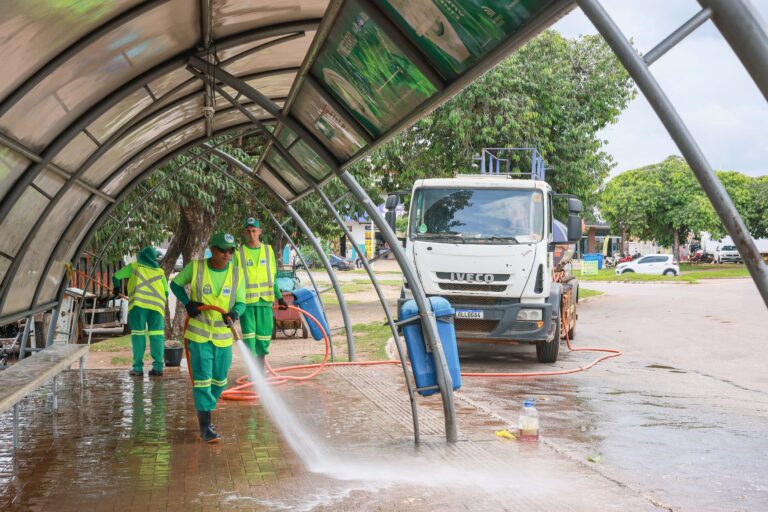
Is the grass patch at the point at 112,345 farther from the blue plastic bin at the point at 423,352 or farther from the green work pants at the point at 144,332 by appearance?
the blue plastic bin at the point at 423,352

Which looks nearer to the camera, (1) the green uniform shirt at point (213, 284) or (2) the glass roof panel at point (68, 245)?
(1) the green uniform shirt at point (213, 284)

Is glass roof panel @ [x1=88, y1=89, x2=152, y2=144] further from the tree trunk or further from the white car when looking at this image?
the white car

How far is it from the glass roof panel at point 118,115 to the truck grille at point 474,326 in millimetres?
6472

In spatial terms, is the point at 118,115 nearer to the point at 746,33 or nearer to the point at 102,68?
the point at 102,68

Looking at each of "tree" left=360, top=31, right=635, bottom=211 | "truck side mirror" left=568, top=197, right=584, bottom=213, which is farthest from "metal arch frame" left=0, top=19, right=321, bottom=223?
"tree" left=360, top=31, right=635, bottom=211

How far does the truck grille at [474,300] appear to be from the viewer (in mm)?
13453

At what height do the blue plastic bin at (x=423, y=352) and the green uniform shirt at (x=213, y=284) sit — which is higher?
the green uniform shirt at (x=213, y=284)

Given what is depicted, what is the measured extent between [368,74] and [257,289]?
164 inches

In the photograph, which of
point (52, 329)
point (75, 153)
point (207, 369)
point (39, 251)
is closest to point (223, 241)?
point (207, 369)

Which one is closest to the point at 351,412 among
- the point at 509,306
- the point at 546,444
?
the point at 546,444

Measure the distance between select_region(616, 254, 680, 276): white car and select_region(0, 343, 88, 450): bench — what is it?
43991mm

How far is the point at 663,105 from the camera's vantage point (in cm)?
307

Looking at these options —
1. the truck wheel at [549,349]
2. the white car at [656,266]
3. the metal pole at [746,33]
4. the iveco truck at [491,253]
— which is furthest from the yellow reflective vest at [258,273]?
the white car at [656,266]

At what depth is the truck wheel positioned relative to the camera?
544 inches
